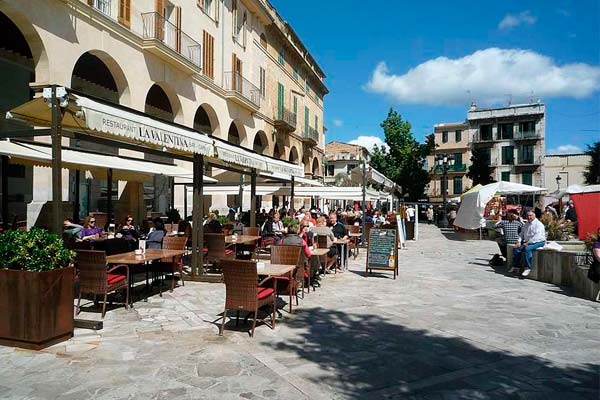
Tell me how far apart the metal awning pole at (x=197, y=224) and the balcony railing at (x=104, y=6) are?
7806 mm

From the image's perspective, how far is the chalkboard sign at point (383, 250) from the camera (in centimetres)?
932

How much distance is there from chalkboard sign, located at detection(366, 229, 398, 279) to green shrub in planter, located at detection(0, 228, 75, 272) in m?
6.40

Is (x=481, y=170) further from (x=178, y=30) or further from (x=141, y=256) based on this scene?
(x=141, y=256)

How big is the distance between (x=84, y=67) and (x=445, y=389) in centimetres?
1648

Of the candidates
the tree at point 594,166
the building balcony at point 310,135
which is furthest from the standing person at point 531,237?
the tree at point 594,166

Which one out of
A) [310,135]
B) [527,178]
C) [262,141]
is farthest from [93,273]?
[527,178]

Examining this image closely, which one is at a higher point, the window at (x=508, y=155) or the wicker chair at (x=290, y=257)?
the window at (x=508, y=155)

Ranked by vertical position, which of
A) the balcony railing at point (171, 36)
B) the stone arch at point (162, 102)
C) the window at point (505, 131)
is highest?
the window at point (505, 131)

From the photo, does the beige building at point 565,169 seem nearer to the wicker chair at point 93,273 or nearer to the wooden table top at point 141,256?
the wooden table top at point 141,256

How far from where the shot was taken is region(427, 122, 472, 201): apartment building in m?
58.3

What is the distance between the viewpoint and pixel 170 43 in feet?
54.7

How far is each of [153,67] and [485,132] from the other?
155 ft

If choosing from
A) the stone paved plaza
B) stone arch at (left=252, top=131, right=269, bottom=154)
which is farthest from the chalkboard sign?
stone arch at (left=252, top=131, right=269, bottom=154)

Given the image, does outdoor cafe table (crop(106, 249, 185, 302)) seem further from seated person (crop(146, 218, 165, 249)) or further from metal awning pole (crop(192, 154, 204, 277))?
metal awning pole (crop(192, 154, 204, 277))
